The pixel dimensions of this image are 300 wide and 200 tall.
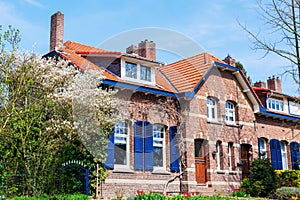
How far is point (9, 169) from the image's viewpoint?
1354cm

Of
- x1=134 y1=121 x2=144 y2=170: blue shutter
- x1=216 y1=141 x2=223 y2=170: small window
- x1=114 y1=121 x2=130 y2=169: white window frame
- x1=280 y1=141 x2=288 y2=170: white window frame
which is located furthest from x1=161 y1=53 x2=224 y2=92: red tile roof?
x1=280 y1=141 x2=288 y2=170: white window frame

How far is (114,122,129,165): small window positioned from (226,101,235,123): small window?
6991 millimetres

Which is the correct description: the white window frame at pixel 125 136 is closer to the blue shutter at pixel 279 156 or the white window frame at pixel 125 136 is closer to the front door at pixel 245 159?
the front door at pixel 245 159

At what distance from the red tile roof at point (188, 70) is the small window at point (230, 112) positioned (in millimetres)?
2680

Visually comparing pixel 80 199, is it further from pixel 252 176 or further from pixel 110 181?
pixel 252 176

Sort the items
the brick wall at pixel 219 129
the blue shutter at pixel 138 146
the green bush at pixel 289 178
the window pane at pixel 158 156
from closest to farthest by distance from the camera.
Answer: the blue shutter at pixel 138 146, the window pane at pixel 158 156, the brick wall at pixel 219 129, the green bush at pixel 289 178

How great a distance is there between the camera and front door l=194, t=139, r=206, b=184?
19.3 m

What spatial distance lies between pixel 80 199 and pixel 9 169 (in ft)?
10.4

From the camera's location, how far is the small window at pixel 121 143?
16297 mm

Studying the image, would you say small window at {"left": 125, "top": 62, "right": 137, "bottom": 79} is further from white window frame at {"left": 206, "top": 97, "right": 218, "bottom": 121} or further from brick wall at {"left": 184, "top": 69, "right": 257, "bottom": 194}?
white window frame at {"left": 206, "top": 97, "right": 218, "bottom": 121}

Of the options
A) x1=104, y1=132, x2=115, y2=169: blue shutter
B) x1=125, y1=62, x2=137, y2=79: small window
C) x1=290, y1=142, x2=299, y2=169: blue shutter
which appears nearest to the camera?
x1=104, y1=132, x2=115, y2=169: blue shutter

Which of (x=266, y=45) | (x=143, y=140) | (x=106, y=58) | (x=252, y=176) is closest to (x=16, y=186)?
(x=143, y=140)

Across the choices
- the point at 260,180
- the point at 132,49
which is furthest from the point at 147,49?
the point at 260,180

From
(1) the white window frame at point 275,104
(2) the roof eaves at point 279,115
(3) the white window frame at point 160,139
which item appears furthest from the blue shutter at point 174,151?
(1) the white window frame at point 275,104
